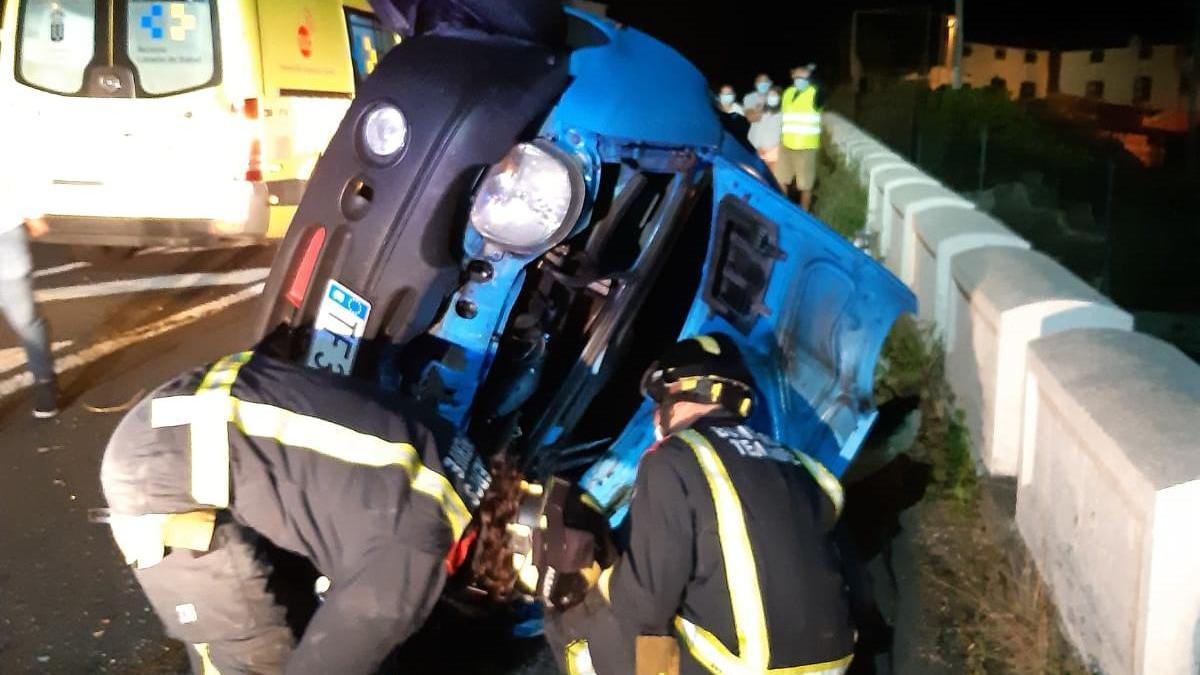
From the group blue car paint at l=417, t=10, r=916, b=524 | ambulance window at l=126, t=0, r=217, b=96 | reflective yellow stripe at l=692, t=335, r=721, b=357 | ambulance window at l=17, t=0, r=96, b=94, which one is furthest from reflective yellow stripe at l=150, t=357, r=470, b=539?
ambulance window at l=17, t=0, r=96, b=94

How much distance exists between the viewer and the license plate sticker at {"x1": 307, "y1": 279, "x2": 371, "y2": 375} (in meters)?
3.41

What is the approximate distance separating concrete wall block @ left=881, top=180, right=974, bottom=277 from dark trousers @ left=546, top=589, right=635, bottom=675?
13.6 feet

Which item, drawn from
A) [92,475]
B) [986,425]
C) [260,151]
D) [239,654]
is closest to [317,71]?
[260,151]

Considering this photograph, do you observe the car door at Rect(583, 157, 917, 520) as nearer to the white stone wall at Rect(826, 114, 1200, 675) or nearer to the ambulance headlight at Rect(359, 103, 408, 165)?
the white stone wall at Rect(826, 114, 1200, 675)

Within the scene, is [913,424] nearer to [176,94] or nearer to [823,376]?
[823,376]

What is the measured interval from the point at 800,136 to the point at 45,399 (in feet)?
27.5

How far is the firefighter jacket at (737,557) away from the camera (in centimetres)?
247

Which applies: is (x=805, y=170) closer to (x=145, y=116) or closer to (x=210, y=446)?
(x=145, y=116)

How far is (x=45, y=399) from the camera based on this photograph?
5191mm

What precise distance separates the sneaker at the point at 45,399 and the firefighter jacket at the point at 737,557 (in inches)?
145

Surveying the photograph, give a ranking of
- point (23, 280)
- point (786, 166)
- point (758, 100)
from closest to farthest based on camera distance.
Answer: point (23, 280) < point (786, 166) < point (758, 100)

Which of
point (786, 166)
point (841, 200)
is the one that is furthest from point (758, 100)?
point (841, 200)

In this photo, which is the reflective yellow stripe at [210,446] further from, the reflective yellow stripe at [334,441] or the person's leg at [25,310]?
the person's leg at [25,310]

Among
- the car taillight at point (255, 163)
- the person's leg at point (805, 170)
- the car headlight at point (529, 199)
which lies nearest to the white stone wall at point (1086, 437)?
the car headlight at point (529, 199)
